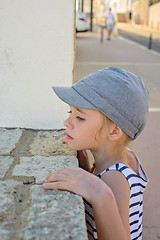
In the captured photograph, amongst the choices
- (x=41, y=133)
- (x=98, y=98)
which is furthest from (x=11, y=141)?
(x=98, y=98)

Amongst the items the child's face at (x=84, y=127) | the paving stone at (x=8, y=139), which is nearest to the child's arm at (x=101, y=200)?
the child's face at (x=84, y=127)

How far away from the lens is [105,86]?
5.01 ft

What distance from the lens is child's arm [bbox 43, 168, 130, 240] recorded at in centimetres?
136

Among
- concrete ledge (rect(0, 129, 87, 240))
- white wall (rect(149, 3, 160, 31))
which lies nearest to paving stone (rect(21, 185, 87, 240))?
concrete ledge (rect(0, 129, 87, 240))

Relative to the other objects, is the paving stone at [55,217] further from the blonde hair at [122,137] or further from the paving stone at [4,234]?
the blonde hair at [122,137]

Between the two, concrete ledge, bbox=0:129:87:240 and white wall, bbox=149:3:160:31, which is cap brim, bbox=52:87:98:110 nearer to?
concrete ledge, bbox=0:129:87:240

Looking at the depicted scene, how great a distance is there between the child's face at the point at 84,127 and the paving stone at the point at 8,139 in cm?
61

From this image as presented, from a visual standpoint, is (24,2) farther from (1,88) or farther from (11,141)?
(11,141)

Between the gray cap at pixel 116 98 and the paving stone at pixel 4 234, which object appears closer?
the paving stone at pixel 4 234

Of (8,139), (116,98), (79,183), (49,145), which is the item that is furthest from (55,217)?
(8,139)

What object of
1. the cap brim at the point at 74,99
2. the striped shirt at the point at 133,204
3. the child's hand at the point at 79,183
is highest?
the cap brim at the point at 74,99

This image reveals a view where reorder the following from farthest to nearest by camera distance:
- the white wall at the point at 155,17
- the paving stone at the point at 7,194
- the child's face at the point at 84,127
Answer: the white wall at the point at 155,17 → the child's face at the point at 84,127 → the paving stone at the point at 7,194

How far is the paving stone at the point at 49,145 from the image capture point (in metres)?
2.13

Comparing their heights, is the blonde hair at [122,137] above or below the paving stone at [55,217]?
above
